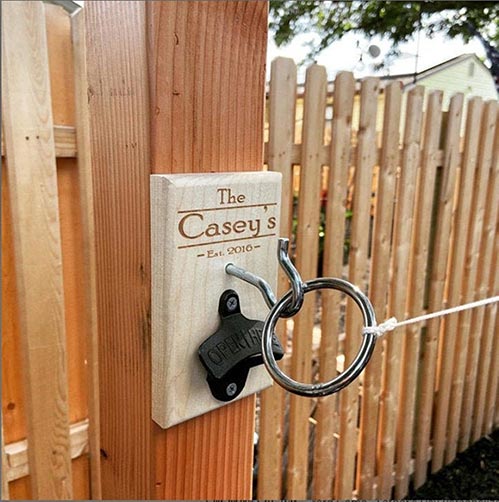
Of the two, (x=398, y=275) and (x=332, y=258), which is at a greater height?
(x=332, y=258)

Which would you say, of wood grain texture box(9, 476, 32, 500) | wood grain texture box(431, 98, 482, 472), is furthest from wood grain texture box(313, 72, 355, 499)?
wood grain texture box(9, 476, 32, 500)

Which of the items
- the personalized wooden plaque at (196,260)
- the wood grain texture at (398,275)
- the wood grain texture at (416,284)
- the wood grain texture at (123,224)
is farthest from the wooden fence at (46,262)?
the wood grain texture at (416,284)

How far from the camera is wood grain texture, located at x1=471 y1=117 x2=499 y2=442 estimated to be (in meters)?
1.97

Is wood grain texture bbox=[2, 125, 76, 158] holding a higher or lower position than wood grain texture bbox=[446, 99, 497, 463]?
higher

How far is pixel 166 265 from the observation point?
39 centimetres

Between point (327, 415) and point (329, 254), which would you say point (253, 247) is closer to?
point (329, 254)

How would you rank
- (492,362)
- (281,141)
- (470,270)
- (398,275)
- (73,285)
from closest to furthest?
(73,285) → (281,141) → (398,275) → (470,270) → (492,362)

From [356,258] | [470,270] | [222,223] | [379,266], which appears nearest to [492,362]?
[470,270]

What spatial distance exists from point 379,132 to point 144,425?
1324mm

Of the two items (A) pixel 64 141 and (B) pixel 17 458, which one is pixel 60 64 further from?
(B) pixel 17 458

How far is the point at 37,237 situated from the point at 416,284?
135cm

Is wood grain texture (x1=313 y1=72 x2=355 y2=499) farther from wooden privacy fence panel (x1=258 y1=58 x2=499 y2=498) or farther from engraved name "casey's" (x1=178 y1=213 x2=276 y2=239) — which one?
engraved name "casey's" (x1=178 y1=213 x2=276 y2=239)

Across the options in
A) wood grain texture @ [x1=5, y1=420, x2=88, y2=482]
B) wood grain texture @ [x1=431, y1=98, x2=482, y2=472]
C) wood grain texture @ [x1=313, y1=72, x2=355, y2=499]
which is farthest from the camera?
wood grain texture @ [x1=431, y1=98, x2=482, y2=472]

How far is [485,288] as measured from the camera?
6.82 ft
